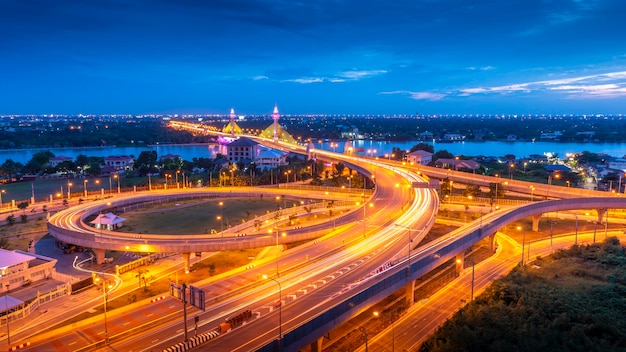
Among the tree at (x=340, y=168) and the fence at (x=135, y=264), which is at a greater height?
the tree at (x=340, y=168)

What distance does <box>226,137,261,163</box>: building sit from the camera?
96.1 m

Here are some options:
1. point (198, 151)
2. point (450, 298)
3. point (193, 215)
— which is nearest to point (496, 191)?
point (450, 298)

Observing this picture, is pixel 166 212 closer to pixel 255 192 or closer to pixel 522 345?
pixel 255 192

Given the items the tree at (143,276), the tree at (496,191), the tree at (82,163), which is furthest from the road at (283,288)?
the tree at (82,163)

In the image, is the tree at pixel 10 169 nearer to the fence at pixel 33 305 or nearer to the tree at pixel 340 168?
the tree at pixel 340 168

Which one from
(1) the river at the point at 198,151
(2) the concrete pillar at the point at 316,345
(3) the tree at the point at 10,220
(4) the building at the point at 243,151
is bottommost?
(2) the concrete pillar at the point at 316,345

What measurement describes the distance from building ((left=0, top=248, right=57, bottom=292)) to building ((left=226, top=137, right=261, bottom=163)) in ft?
213

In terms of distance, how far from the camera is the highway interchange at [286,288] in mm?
20266

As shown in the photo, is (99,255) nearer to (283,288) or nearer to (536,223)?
(283,288)

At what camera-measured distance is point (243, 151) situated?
96.8 meters

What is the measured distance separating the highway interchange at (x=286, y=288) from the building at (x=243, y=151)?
57.3m

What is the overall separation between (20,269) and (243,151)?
68.6 metres

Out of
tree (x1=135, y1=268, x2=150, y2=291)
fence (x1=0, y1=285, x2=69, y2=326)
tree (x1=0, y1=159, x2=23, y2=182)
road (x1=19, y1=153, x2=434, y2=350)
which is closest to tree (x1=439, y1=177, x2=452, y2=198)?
road (x1=19, y1=153, x2=434, y2=350)

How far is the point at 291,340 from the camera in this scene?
18.4 m
